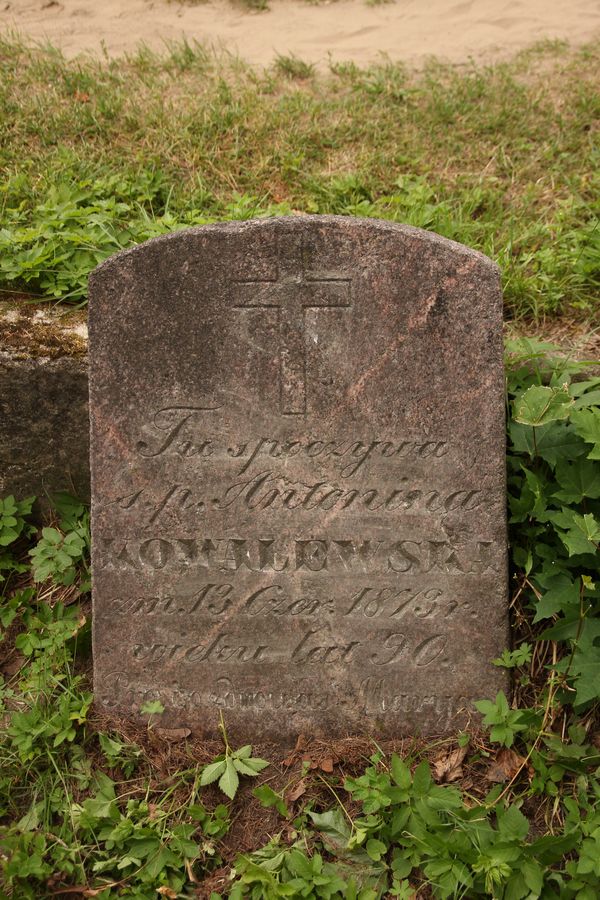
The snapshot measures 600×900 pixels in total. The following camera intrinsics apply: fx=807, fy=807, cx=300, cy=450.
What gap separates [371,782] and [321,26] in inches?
209

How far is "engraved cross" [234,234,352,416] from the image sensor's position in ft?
8.46

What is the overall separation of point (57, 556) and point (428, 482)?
1.48 meters

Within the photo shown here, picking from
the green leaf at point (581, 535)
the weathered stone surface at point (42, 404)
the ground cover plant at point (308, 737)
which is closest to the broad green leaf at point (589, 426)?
the ground cover plant at point (308, 737)

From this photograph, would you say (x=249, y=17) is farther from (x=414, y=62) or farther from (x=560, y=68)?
(x=560, y=68)

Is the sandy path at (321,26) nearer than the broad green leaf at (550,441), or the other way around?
the broad green leaf at (550,441)

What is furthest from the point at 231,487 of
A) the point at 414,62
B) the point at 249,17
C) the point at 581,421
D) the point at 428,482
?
the point at 249,17

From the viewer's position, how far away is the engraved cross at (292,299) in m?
2.58

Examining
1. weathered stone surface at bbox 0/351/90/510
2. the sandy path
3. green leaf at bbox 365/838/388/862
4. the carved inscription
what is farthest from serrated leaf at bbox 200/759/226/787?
the sandy path

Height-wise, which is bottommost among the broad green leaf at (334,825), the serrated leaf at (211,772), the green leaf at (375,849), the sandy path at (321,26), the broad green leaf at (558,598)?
the broad green leaf at (334,825)

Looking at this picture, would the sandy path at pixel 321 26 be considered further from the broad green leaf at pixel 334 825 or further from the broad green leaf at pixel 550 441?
the broad green leaf at pixel 334 825

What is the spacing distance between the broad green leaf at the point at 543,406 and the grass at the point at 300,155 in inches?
39.0

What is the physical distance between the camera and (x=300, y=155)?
14.5ft

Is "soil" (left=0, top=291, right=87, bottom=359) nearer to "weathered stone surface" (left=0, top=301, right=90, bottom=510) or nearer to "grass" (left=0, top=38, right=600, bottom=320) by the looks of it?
"weathered stone surface" (left=0, top=301, right=90, bottom=510)

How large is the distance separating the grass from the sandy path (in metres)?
0.34
